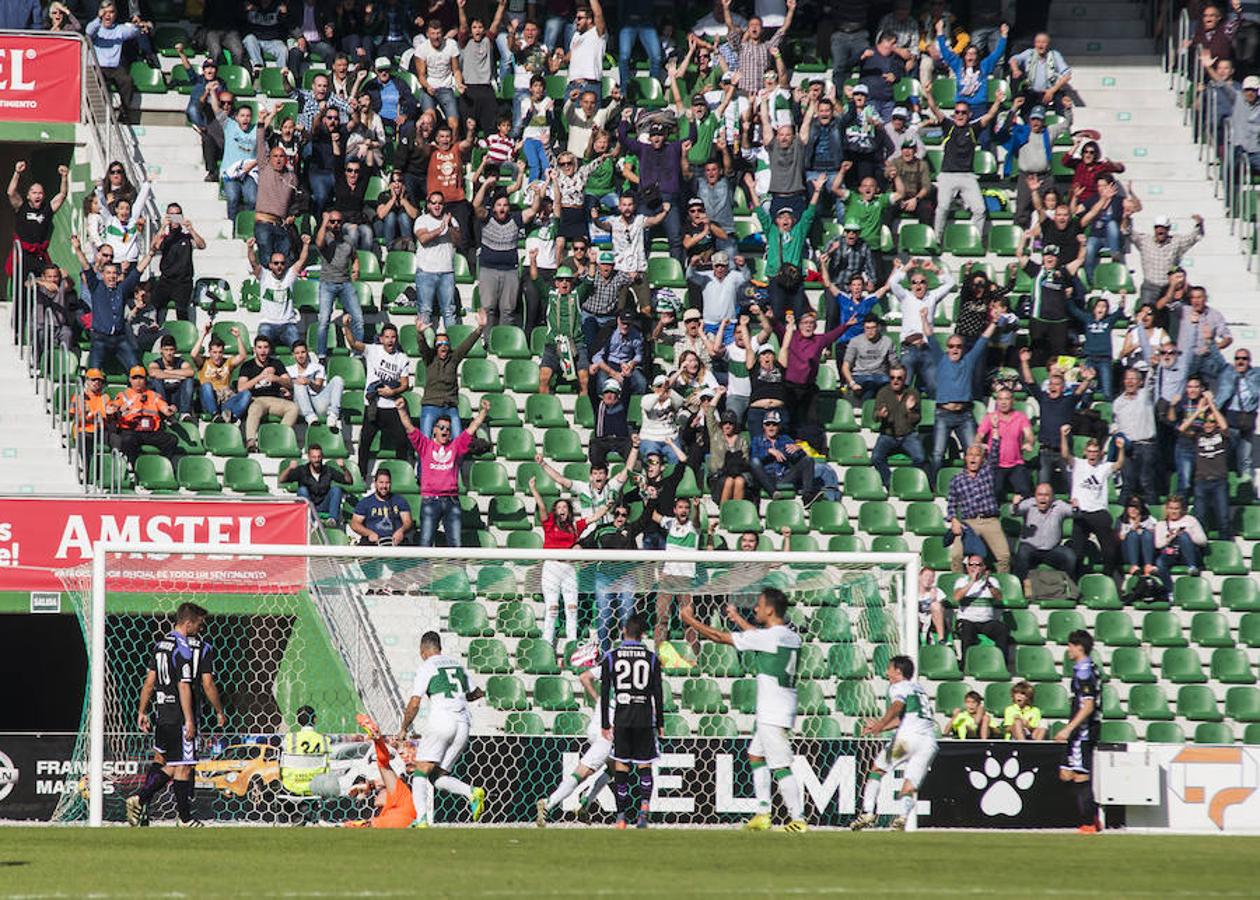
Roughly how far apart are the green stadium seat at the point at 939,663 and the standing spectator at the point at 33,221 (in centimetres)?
941

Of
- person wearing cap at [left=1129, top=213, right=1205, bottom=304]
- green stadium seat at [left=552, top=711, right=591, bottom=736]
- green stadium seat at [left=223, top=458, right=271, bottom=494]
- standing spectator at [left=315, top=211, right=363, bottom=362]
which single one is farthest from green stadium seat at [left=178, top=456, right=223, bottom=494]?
person wearing cap at [left=1129, top=213, right=1205, bottom=304]

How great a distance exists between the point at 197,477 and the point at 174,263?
2.53 m

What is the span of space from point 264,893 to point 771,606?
634cm

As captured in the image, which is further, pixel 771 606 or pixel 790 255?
pixel 790 255

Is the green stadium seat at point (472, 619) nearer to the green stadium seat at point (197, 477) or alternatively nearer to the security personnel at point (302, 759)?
the security personnel at point (302, 759)

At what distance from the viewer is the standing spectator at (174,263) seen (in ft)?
72.5

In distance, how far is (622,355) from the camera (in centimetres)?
2161

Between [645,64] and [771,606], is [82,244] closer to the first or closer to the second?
[645,64]

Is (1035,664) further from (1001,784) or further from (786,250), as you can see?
(786,250)

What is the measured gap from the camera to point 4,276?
25094mm

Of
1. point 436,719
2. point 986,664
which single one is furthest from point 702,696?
point 986,664

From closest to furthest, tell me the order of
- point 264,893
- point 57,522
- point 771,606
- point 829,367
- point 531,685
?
point 264,893 → point 771,606 → point 531,685 → point 57,522 → point 829,367

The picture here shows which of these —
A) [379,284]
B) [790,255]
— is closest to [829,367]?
[790,255]

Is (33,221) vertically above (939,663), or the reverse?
(33,221)
